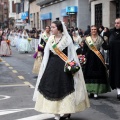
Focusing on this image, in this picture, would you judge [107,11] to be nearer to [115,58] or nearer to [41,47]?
[41,47]

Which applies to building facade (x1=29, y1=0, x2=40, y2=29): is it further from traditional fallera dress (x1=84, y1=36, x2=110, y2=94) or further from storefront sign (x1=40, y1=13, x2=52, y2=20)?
traditional fallera dress (x1=84, y1=36, x2=110, y2=94)

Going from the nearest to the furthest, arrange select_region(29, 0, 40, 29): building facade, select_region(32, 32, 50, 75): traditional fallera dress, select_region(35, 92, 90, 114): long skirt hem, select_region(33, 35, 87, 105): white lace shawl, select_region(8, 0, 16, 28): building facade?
select_region(35, 92, 90, 114): long skirt hem, select_region(33, 35, 87, 105): white lace shawl, select_region(32, 32, 50, 75): traditional fallera dress, select_region(29, 0, 40, 29): building facade, select_region(8, 0, 16, 28): building facade

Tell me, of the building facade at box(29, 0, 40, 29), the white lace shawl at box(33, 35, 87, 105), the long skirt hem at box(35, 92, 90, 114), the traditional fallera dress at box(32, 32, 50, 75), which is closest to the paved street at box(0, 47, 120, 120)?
the long skirt hem at box(35, 92, 90, 114)

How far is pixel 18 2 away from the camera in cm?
7975

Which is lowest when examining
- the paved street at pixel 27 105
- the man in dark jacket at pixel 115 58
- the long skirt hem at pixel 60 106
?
the paved street at pixel 27 105

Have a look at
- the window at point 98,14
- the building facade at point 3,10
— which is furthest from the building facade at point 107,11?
the building facade at point 3,10

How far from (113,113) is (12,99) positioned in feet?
8.53

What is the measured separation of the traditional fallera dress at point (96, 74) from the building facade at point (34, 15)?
46768mm

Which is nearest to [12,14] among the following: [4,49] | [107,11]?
[4,49]

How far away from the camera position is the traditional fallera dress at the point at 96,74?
10.2 meters

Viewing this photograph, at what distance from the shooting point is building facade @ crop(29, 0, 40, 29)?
57297 mm

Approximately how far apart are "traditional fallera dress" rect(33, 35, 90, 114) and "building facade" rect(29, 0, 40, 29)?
4932cm

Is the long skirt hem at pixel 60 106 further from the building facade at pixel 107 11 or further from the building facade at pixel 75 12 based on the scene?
the building facade at pixel 75 12

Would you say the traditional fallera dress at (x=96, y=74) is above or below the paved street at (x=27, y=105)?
above
